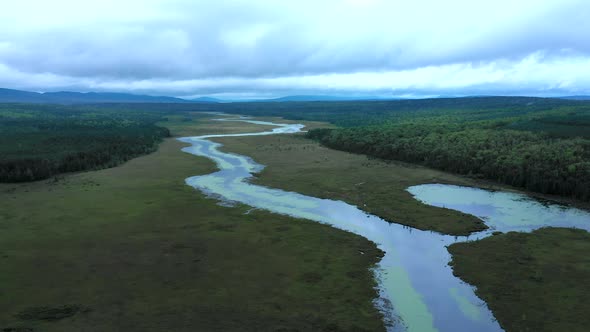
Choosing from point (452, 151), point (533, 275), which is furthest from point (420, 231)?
point (452, 151)

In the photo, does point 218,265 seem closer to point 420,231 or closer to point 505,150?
point 420,231

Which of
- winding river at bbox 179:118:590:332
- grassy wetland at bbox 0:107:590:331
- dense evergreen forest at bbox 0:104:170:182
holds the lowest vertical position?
winding river at bbox 179:118:590:332

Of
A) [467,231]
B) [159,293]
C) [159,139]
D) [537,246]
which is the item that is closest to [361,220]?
[467,231]

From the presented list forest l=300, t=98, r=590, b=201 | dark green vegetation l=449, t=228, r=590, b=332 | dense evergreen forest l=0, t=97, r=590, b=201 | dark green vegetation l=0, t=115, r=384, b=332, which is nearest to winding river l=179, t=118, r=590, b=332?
dark green vegetation l=449, t=228, r=590, b=332

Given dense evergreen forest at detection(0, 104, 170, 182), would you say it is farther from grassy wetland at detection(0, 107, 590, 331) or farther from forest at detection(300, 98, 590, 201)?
forest at detection(300, 98, 590, 201)

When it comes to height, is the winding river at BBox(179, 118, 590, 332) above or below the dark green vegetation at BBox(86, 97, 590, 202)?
below

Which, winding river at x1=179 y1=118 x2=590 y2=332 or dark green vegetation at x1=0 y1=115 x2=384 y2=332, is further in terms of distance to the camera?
winding river at x1=179 y1=118 x2=590 y2=332

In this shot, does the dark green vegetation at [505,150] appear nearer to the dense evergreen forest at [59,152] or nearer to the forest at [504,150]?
the forest at [504,150]
